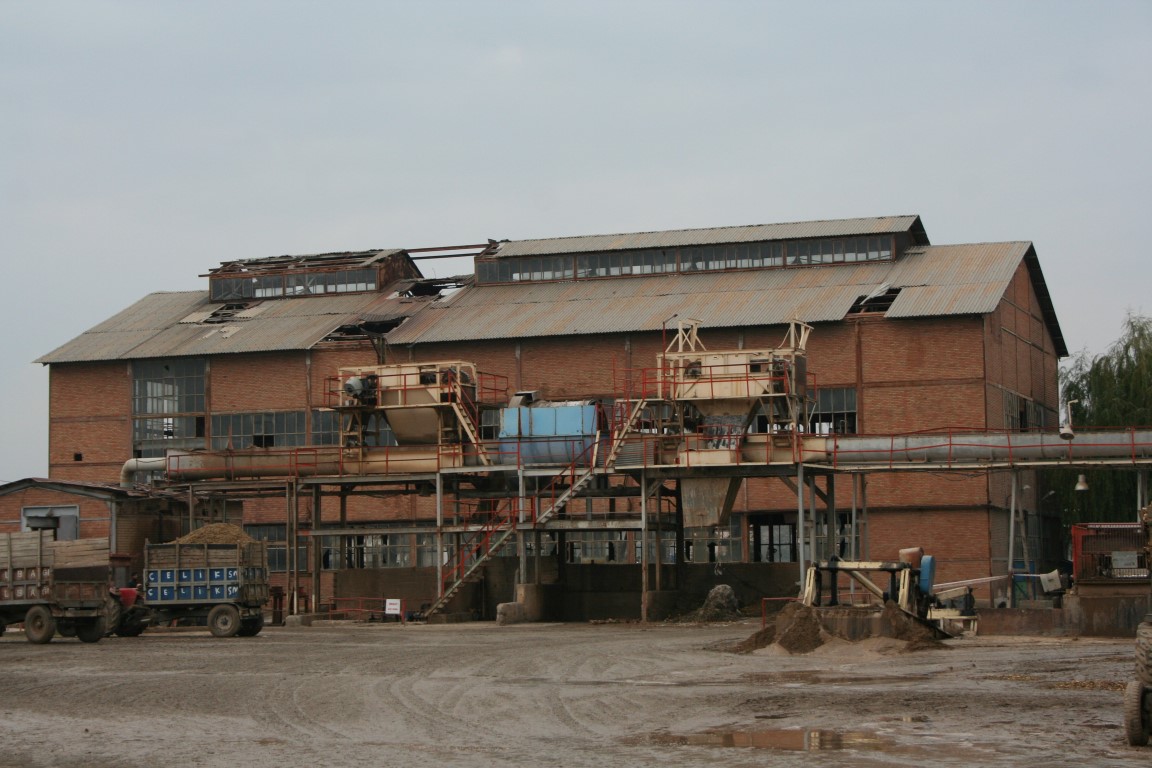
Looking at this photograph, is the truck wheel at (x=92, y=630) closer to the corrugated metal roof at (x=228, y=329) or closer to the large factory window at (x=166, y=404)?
the corrugated metal roof at (x=228, y=329)

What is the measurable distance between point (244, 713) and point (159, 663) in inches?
350

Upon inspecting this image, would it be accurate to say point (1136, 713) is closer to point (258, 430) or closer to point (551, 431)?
point (551, 431)

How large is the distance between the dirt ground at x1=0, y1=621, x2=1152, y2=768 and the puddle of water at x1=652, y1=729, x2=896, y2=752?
0.04 metres

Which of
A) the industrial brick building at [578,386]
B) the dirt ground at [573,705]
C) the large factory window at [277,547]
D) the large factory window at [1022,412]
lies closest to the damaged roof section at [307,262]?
the industrial brick building at [578,386]

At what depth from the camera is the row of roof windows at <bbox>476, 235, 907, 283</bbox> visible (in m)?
56.4

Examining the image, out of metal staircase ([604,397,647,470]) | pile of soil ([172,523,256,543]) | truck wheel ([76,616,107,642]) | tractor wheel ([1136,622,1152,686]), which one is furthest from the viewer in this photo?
metal staircase ([604,397,647,470])

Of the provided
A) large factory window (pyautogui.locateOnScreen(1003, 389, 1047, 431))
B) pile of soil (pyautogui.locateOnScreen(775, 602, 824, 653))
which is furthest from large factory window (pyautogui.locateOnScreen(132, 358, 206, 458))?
pile of soil (pyautogui.locateOnScreen(775, 602, 824, 653))

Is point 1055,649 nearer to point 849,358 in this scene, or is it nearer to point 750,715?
point 750,715

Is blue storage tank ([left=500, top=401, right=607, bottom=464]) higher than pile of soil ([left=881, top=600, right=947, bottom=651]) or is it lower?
higher

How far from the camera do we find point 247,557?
36.2m

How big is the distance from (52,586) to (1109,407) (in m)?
36.3

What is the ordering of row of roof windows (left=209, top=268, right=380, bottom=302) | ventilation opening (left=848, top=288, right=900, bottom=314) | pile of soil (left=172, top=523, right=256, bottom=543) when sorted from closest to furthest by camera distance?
pile of soil (left=172, top=523, right=256, bottom=543), ventilation opening (left=848, top=288, right=900, bottom=314), row of roof windows (left=209, top=268, right=380, bottom=302)

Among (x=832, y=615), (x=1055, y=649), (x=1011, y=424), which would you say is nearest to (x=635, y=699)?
(x=832, y=615)

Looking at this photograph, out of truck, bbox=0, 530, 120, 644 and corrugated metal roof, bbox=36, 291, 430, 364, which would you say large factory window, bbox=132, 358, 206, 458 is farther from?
truck, bbox=0, 530, 120, 644
